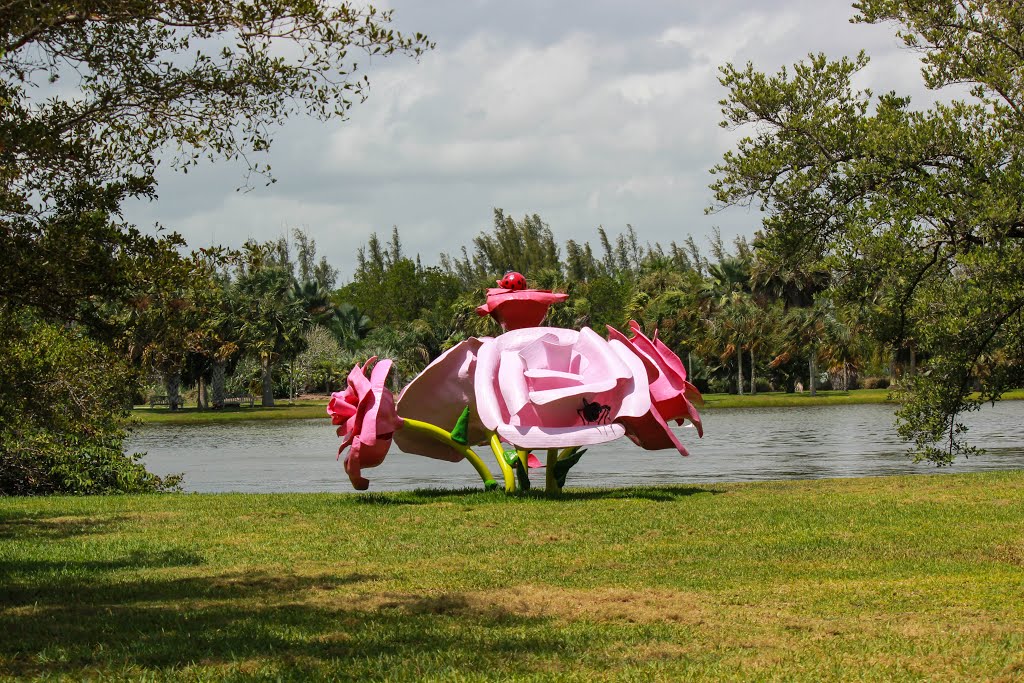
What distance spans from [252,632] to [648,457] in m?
25.0

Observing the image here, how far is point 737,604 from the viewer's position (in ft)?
28.1

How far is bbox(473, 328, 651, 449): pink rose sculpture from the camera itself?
1554 centimetres

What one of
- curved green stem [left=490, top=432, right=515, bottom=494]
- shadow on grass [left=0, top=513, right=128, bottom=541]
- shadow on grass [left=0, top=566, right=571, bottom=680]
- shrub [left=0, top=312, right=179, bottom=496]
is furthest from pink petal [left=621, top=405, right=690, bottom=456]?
shrub [left=0, top=312, right=179, bottom=496]

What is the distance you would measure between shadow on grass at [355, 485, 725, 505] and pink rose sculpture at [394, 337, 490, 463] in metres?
0.70

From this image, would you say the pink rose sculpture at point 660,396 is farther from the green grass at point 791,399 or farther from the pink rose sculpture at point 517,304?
the green grass at point 791,399

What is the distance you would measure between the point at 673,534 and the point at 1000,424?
33331 mm

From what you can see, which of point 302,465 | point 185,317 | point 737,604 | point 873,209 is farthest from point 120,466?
point 737,604

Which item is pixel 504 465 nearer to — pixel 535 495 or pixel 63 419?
pixel 535 495

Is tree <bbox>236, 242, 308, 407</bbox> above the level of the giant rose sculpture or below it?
above

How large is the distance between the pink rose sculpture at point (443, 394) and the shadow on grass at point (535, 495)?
0.70m

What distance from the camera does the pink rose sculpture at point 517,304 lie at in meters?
17.6

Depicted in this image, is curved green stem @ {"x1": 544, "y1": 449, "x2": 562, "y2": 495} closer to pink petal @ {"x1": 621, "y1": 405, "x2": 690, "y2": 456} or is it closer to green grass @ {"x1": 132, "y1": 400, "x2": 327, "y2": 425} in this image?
pink petal @ {"x1": 621, "y1": 405, "x2": 690, "y2": 456}

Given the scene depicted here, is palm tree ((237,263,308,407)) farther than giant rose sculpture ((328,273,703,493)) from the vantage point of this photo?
Yes

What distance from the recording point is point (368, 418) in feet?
53.9
